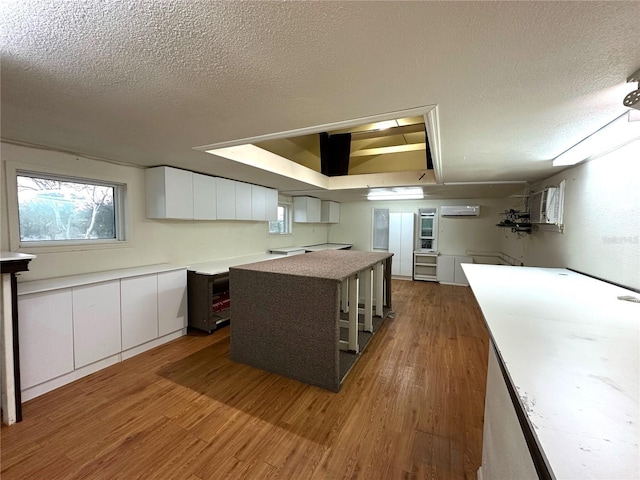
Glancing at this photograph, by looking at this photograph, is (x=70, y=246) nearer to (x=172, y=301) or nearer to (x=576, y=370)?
(x=172, y=301)

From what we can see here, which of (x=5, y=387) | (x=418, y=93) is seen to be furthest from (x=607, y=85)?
(x=5, y=387)

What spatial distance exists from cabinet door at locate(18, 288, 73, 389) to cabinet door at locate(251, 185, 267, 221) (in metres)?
2.65

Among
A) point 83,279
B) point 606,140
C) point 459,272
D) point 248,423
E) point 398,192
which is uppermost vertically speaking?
point 398,192

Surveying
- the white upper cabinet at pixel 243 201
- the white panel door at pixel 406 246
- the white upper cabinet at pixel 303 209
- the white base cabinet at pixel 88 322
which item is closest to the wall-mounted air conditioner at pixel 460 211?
the white panel door at pixel 406 246

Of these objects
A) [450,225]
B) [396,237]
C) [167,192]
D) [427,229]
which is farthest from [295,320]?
[450,225]

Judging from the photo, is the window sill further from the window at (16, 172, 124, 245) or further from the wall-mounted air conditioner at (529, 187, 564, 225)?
the wall-mounted air conditioner at (529, 187, 564, 225)

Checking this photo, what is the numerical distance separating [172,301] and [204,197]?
1395mm

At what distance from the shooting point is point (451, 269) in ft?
21.3

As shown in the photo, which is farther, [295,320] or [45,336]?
[295,320]

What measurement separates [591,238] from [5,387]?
4.58m

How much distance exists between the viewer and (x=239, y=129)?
6.63 feet

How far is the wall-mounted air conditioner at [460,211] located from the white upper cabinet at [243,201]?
4.72 meters

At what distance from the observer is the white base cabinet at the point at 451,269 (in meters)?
6.39

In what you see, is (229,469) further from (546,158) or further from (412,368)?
(546,158)
